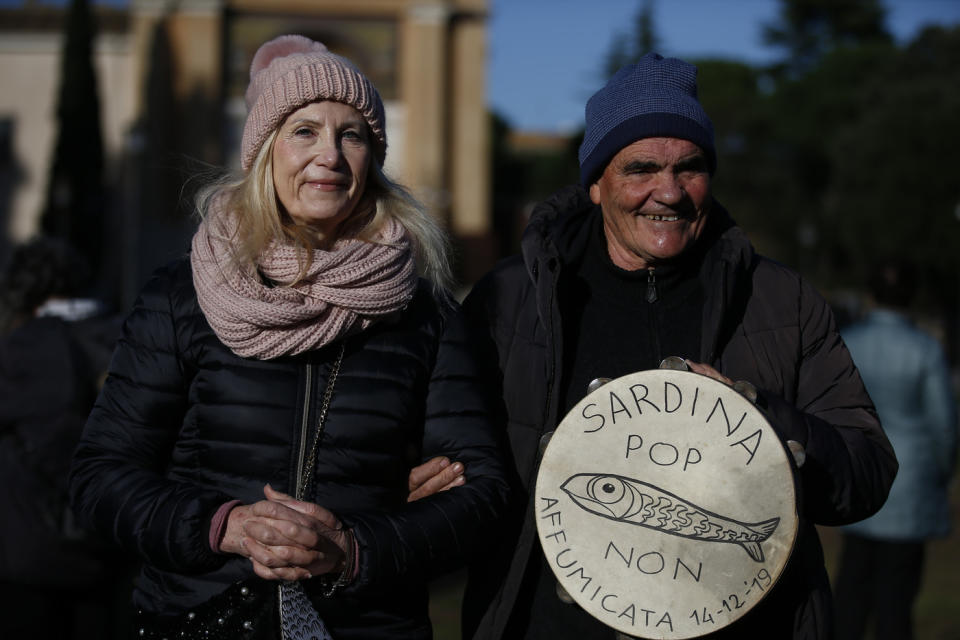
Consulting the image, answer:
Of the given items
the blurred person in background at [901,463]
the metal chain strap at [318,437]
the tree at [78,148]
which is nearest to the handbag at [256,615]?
the metal chain strap at [318,437]

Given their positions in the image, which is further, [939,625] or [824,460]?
[939,625]

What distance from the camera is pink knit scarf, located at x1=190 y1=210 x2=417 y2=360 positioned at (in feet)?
7.89

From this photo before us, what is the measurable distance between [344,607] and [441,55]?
97.6ft

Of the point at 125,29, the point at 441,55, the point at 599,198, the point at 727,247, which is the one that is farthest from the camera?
the point at 125,29

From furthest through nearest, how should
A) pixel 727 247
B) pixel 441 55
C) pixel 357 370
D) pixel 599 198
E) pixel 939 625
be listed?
1. pixel 441 55
2. pixel 939 625
3. pixel 599 198
4. pixel 727 247
5. pixel 357 370

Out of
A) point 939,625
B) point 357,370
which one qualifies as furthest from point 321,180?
point 939,625

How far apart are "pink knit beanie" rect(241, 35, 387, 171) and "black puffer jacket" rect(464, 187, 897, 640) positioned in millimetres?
528

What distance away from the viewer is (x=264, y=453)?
8.00 ft

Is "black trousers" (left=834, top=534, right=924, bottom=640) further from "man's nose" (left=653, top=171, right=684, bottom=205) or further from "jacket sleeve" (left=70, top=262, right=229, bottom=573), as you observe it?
"jacket sleeve" (left=70, top=262, right=229, bottom=573)

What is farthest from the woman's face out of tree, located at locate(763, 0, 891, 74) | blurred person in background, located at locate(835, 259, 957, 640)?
tree, located at locate(763, 0, 891, 74)

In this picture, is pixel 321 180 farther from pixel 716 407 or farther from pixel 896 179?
pixel 896 179

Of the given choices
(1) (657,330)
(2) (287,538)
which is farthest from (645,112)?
(2) (287,538)

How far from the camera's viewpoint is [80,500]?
2.42 m

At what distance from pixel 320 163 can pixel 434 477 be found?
2.33ft
